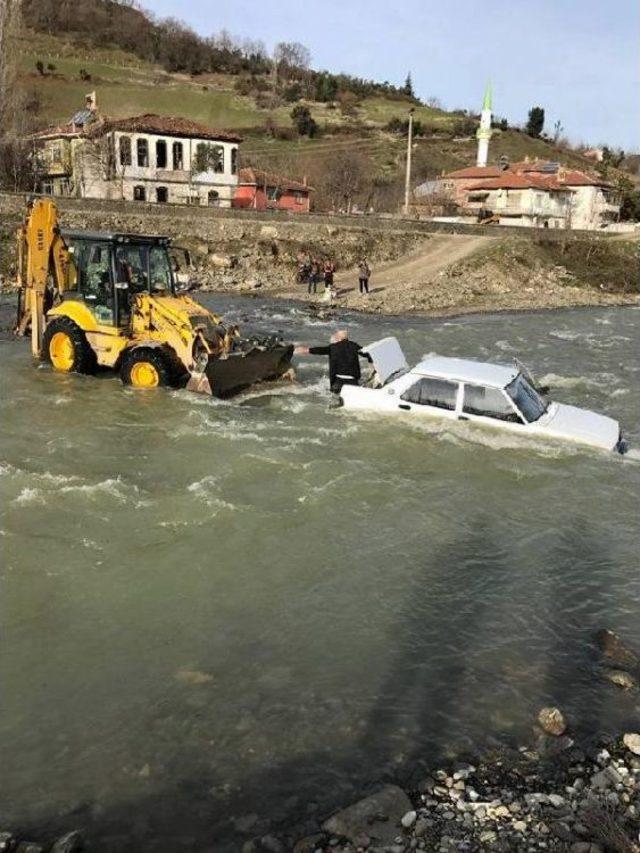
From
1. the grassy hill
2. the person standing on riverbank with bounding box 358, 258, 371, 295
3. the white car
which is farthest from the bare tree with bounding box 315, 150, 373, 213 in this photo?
the white car

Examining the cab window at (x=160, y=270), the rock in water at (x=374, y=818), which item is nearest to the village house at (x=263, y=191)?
the cab window at (x=160, y=270)

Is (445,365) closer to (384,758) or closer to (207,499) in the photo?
(207,499)

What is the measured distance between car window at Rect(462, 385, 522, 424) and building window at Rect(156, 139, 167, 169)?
48630 mm

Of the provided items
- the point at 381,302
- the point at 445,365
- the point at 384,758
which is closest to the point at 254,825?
the point at 384,758

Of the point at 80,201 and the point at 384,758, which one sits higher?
the point at 80,201

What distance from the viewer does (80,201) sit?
1448 inches

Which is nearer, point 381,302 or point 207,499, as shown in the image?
point 207,499

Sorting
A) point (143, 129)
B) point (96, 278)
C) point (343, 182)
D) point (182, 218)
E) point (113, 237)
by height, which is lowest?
point (96, 278)

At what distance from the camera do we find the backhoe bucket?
42.4 feet

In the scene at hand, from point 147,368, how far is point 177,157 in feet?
149

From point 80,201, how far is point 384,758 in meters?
36.8

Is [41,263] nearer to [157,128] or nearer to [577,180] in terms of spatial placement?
[157,128]

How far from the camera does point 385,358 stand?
12.0 metres

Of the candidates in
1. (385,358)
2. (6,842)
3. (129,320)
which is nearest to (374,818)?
(6,842)
